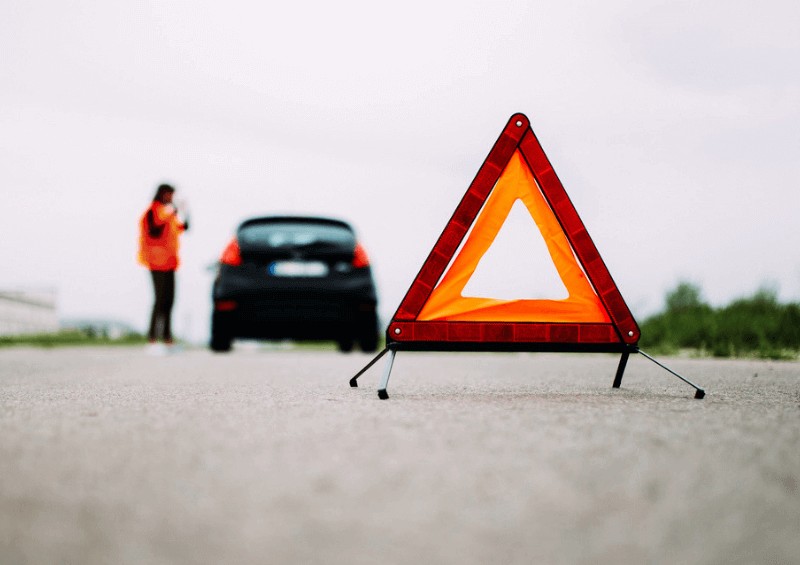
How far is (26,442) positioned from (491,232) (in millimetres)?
2519

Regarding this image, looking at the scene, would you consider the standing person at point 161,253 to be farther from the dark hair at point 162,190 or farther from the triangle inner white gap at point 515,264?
the triangle inner white gap at point 515,264

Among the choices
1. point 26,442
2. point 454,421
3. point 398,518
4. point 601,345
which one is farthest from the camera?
point 601,345

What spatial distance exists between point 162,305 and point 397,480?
9.48 meters

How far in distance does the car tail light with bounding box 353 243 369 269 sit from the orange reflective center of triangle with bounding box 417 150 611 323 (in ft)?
18.5

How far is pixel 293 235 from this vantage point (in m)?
10.4

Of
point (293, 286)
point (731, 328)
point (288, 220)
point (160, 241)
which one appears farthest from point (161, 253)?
point (731, 328)

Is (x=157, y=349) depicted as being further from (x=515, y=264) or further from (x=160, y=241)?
(x=515, y=264)

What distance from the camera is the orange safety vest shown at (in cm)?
1141

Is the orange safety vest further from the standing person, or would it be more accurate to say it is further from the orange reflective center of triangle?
the orange reflective center of triangle

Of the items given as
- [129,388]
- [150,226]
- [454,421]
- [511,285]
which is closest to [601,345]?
[511,285]

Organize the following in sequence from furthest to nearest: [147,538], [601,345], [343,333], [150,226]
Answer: [150,226], [343,333], [601,345], [147,538]

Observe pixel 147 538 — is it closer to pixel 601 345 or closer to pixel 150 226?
pixel 601 345

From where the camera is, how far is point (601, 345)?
15.3 ft

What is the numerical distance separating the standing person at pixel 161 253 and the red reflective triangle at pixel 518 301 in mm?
7321
